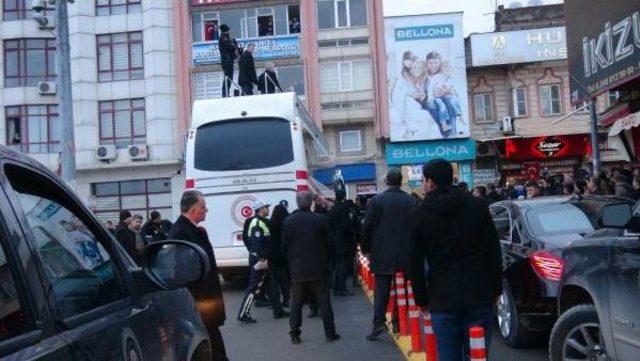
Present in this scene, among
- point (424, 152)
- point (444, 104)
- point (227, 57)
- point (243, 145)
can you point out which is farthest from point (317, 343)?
point (444, 104)

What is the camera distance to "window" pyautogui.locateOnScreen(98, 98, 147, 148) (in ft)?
120

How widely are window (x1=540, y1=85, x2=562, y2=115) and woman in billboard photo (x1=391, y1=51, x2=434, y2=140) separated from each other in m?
5.66

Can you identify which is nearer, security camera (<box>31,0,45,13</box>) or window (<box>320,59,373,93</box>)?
security camera (<box>31,0,45,13</box>)

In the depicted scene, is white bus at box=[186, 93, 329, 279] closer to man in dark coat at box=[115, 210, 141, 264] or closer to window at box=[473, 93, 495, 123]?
man in dark coat at box=[115, 210, 141, 264]

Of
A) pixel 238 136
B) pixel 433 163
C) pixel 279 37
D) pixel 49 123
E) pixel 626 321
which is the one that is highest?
pixel 279 37

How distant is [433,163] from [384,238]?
364 centimetres

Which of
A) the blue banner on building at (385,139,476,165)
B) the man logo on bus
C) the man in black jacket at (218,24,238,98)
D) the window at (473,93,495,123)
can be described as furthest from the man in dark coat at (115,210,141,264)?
the window at (473,93,495,123)

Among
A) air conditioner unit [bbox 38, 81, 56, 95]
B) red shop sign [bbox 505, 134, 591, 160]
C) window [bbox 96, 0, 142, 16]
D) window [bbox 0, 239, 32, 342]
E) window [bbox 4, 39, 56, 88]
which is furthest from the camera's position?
window [bbox 96, 0, 142, 16]

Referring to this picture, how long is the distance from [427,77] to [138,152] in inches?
Answer: 567

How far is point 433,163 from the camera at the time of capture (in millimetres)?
5148

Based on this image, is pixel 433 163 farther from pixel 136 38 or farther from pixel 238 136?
pixel 136 38

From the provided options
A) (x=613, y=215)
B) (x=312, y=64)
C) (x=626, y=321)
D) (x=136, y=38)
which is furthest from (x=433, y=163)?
(x=136, y=38)

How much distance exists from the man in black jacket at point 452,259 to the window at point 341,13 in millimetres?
32889

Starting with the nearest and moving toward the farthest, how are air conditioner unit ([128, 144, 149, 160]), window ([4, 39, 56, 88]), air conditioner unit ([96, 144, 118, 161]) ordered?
air conditioner unit ([128, 144, 149, 160])
air conditioner unit ([96, 144, 118, 161])
window ([4, 39, 56, 88])
